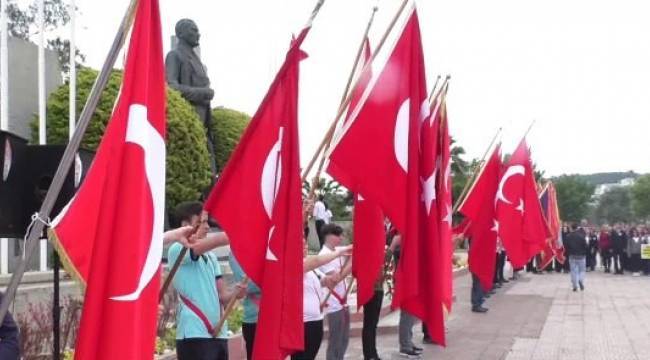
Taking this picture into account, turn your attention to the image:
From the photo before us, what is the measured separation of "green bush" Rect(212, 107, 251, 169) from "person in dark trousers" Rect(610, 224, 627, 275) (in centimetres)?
1495

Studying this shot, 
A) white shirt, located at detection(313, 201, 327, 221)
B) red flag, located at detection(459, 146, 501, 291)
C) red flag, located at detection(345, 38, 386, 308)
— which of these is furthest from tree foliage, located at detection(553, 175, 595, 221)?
red flag, located at detection(345, 38, 386, 308)

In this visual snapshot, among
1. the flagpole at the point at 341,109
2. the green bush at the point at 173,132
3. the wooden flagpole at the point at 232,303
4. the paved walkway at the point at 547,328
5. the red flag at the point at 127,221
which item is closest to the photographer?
the red flag at the point at 127,221

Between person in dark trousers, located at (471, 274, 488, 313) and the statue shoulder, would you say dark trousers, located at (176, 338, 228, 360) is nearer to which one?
the statue shoulder

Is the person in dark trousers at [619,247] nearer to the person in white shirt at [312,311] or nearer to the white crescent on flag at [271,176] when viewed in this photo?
the person in white shirt at [312,311]

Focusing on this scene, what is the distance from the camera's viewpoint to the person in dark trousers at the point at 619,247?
96.8ft

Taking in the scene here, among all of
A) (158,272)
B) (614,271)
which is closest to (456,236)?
→ (158,272)

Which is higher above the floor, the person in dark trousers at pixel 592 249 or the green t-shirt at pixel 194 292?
the green t-shirt at pixel 194 292

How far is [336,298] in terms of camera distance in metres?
8.22

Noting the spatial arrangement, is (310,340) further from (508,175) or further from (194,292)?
(508,175)

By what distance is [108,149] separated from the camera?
401 cm

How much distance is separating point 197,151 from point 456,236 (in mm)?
4730

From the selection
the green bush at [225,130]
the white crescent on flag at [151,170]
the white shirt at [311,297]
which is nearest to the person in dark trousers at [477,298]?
the green bush at [225,130]

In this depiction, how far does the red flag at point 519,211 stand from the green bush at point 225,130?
1092 cm

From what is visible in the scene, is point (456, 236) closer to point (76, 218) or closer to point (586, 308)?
point (586, 308)
